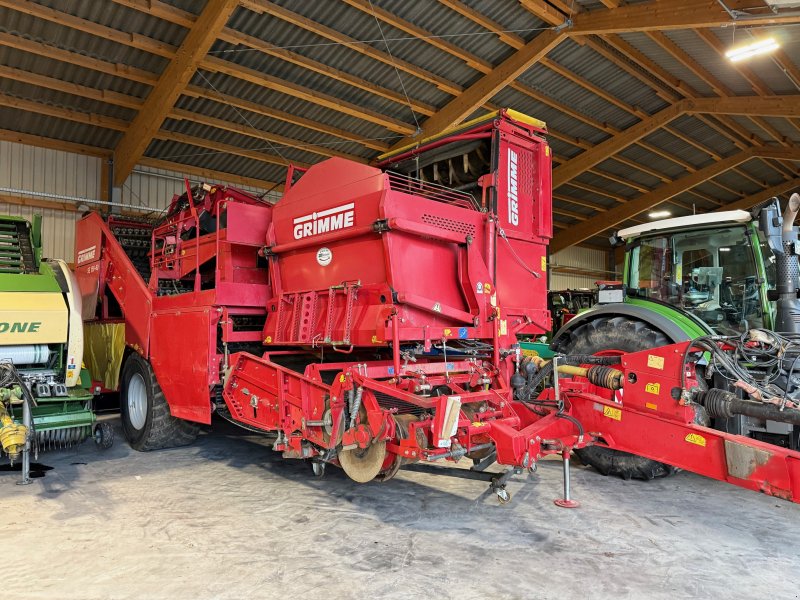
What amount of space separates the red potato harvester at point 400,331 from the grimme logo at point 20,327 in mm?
983

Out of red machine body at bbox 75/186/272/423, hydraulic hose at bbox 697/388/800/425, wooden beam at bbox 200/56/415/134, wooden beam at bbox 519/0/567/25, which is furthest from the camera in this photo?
wooden beam at bbox 200/56/415/134

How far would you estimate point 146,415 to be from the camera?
5895mm

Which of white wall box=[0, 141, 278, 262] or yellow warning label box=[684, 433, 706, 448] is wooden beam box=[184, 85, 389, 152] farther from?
yellow warning label box=[684, 433, 706, 448]

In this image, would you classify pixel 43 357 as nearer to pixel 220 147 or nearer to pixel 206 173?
pixel 220 147

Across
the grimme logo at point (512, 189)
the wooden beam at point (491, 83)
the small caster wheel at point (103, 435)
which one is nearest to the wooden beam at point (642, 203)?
the wooden beam at point (491, 83)

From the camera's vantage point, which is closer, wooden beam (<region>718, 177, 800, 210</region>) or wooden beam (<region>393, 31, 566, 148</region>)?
wooden beam (<region>393, 31, 566, 148</region>)

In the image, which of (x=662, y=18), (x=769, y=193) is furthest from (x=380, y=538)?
(x=769, y=193)

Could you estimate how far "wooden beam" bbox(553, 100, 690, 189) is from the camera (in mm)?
13703

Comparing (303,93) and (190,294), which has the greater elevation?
(303,93)

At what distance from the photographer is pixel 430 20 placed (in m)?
9.43

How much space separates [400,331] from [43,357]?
3.69m

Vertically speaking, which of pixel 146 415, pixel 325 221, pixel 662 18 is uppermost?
pixel 662 18

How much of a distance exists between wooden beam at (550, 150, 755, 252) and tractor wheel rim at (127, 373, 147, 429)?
16.7m

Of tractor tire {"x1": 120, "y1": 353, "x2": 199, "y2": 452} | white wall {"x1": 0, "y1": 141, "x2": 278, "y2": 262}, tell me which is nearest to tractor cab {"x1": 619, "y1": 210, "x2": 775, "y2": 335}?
tractor tire {"x1": 120, "y1": 353, "x2": 199, "y2": 452}
